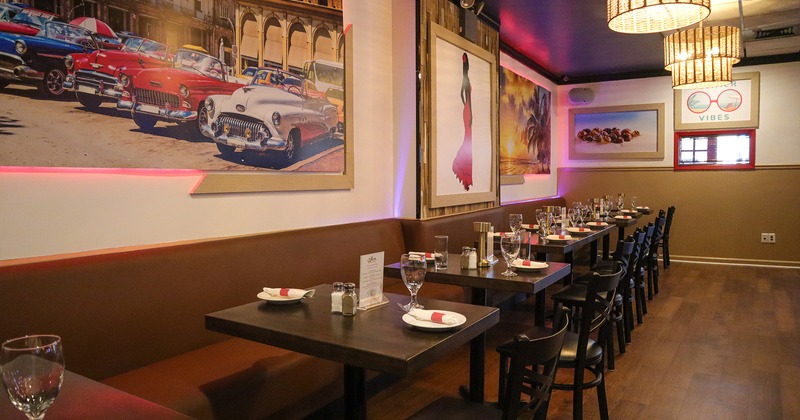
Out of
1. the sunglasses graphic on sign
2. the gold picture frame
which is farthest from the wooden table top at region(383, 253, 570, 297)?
the sunglasses graphic on sign

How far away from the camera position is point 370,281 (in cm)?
214

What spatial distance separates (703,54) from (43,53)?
5.05 metres

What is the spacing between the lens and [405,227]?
4.54 m

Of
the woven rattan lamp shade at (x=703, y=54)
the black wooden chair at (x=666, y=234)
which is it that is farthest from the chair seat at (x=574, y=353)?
the black wooden chair at (x=666, y=234)

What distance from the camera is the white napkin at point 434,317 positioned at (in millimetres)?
1844

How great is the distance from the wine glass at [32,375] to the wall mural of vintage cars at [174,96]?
5.03 ft

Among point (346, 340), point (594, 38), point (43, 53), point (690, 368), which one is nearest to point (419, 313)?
point (346, 340)

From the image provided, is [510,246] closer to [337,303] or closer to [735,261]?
[337,303]

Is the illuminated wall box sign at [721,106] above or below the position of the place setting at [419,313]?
above

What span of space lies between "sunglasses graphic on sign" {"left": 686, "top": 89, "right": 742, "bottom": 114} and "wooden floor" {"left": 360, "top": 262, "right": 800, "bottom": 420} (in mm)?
3347

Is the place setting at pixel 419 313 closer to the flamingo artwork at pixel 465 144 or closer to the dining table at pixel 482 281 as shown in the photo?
the dining table at pixel 482 281

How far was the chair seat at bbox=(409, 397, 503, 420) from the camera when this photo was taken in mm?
1843

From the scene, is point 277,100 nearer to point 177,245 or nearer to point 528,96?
point 177,245

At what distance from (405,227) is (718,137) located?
626cm
